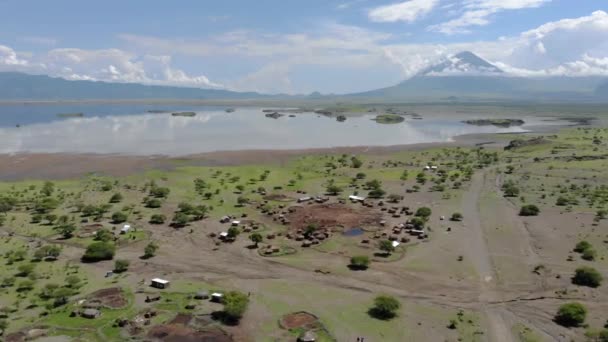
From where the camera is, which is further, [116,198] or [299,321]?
[116,198]

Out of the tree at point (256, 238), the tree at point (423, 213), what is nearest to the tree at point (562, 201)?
the tree at point (423, 213)

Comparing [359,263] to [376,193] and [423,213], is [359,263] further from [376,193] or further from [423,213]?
[376,193]

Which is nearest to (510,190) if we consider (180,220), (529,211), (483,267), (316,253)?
(529,211)

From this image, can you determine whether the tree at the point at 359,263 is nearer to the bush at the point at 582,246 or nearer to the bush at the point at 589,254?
the bush at the point at 589,254

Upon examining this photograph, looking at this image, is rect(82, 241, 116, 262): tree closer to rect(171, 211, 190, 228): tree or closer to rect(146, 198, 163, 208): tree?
rect(171, 211, 190, 228): tree

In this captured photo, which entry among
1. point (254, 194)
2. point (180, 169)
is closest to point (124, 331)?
point (254, 194)

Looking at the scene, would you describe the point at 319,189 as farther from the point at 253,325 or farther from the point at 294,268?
the point at 253,325
